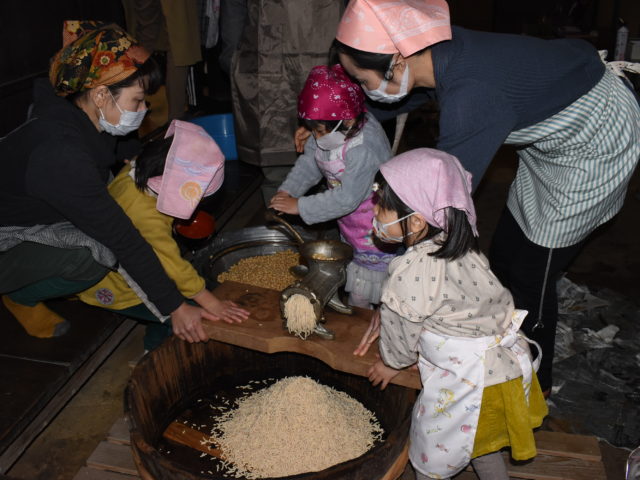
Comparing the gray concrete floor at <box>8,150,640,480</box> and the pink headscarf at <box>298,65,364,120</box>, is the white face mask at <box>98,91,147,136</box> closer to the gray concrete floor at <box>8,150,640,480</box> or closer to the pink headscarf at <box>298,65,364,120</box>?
the pink headscarf at <box>298,65,364,120</box>

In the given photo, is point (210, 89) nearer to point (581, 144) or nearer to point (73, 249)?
point (73, 249)

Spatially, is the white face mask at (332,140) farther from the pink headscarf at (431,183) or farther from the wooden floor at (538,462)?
the wooden floor at (538,462)

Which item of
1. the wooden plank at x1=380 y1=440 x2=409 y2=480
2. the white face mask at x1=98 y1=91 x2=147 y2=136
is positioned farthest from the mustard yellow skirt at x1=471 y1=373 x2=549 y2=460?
the white face mask at x1=98 y1=91 x2=147 y2=136

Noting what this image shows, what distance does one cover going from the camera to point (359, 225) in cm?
275

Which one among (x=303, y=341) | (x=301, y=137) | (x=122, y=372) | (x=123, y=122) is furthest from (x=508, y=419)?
(x=122, y=372)

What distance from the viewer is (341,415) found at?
2.22 m

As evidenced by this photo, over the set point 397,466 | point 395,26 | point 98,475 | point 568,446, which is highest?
point 395,26

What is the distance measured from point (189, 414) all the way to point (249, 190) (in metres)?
2.53

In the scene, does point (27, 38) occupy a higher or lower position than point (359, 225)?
higher

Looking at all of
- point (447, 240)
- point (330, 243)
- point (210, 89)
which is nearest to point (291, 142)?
point (330, 243)

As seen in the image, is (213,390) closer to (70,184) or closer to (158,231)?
(158,231)

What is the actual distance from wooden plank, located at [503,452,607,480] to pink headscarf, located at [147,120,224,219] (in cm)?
155

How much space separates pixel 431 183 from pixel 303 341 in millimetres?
780

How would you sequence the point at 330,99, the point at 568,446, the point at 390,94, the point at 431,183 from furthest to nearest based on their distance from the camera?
the point at 330,99 < the point at 568,446 < the point at 390,94 < the point at 431,183
